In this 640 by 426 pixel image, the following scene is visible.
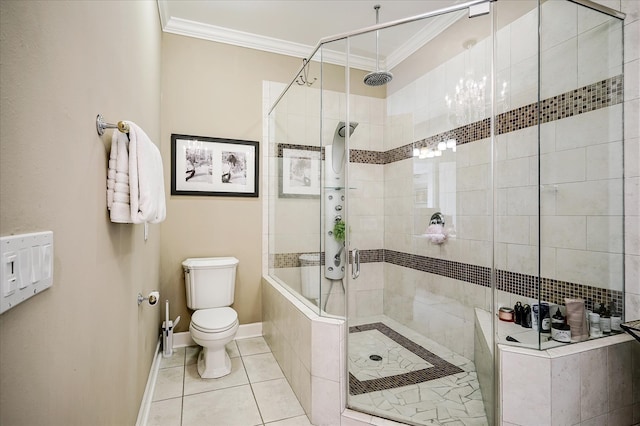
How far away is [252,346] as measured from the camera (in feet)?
9.45

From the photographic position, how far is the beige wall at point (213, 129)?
2838mm

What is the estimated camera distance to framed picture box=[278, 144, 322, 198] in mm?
2295

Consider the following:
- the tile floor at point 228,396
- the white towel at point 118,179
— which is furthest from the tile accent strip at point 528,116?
the tile floor at point 228,396

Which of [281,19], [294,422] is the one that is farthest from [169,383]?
[281,19]

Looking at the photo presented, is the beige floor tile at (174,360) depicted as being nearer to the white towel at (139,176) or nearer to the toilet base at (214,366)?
the toilet base at (214,366)

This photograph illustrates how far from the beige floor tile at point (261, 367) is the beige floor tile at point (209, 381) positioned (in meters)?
0.06

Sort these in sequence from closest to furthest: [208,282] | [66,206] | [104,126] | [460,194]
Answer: [66,206] < [104,126] < [460,194] < [208,282]

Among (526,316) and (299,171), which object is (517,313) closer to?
→ (526,316)

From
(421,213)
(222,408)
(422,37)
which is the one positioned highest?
(422,37)

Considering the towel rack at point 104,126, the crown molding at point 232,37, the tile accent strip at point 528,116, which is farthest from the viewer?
the crown molding at point 232,37

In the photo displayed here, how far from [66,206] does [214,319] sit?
177cm

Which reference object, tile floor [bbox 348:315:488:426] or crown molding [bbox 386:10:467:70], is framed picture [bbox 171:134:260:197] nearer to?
crown molding [bbox 386:10:467:70]

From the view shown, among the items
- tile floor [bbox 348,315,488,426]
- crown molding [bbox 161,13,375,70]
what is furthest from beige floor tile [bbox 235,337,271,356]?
crown molding [bbox 161,13,375,70]

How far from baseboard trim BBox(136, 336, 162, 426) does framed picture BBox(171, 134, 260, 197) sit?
1.40 metres
